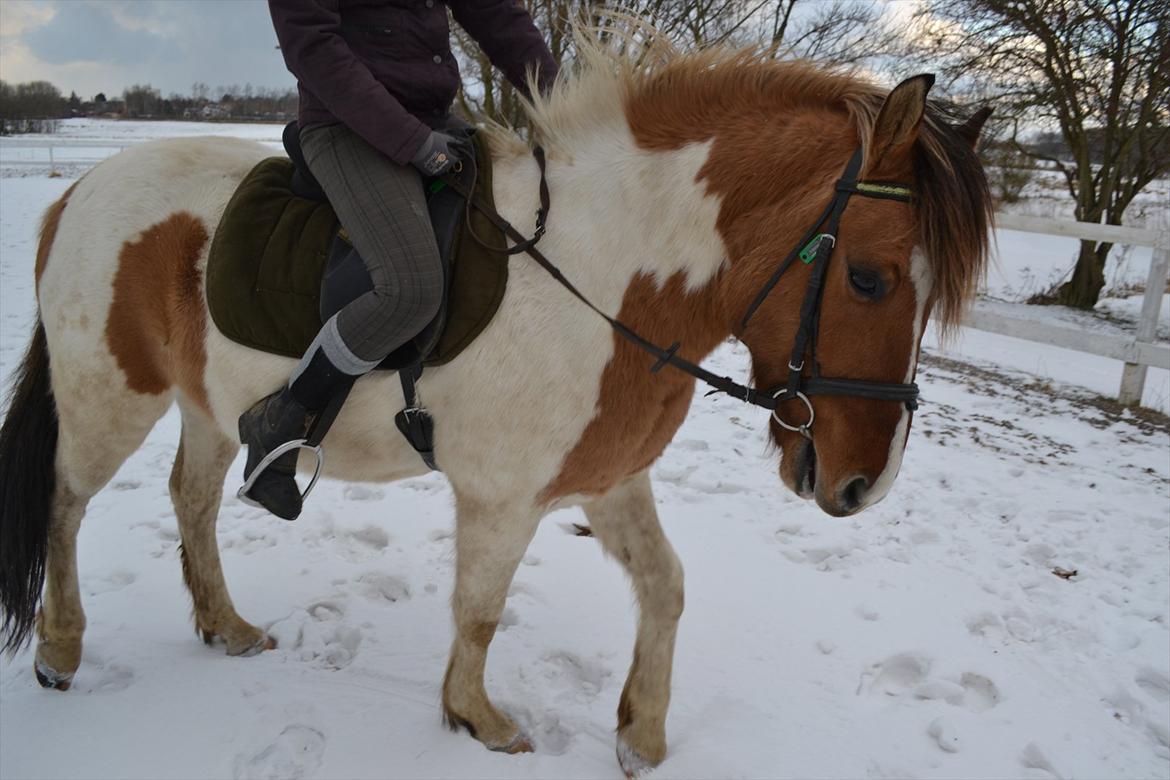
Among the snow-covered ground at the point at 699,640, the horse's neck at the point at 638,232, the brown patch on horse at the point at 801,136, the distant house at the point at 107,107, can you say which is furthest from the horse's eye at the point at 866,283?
the distant house at the point at 107,107

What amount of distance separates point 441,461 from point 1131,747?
9.05ft

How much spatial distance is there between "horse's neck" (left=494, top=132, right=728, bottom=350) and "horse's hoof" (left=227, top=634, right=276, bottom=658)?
220 cm

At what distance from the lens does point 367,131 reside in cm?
204

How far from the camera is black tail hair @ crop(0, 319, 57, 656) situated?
2.79 meters

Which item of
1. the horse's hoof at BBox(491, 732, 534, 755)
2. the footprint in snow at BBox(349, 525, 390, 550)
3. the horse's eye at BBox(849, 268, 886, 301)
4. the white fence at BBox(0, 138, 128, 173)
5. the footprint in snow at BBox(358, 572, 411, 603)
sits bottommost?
the horse's hoof at BBox(491, 732, 534, 755)

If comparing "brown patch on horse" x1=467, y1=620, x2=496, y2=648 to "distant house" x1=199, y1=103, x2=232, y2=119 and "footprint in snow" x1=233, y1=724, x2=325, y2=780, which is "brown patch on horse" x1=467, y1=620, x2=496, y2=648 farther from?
"distant house" x1=199, y1=103, x2=232, y2=119

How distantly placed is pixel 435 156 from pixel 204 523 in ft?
6.86

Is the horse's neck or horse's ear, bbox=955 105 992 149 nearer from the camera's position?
horse's ear, bbox=955 105 992 149

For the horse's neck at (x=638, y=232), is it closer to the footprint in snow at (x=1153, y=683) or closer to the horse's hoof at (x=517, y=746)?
the horse's hoof at (x=517, y=746)

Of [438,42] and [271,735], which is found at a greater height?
[438,42]

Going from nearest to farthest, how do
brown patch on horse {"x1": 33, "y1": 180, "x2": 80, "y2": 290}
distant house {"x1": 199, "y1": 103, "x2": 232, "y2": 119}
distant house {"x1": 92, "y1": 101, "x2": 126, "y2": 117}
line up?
brown patch on horse {"x1": 33, "y1": 180, "x2": 80, "y2": 290}, distant house {"x1": 199, "y1": 103, "x2": 232, "y2": 119}, distant house {"x1": 92, "y1": 101, "x2": 126, "y2": 117}

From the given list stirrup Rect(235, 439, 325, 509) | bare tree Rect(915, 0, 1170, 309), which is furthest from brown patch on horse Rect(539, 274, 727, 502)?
bare tree Rect(915, 0, 1170, 309)

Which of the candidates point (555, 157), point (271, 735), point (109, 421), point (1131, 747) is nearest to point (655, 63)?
point (555, 157)

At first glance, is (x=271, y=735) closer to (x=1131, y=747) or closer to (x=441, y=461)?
(x=441, y=461)
